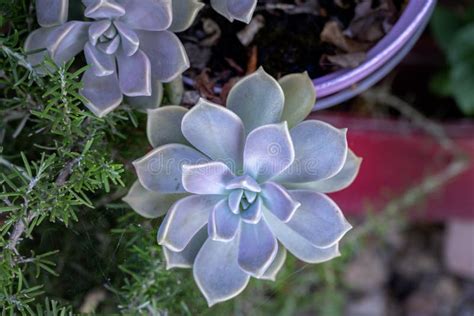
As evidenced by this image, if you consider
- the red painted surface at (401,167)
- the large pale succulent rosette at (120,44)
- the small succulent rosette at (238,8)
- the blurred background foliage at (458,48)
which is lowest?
the red painted surface at (401,167)

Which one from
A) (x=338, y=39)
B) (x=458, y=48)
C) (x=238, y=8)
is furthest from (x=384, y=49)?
(x=458, y=48)

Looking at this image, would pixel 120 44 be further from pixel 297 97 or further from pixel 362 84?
pixel 362 84

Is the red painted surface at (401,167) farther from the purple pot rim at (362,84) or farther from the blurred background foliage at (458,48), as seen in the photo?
the purple pot rim at (362,84)

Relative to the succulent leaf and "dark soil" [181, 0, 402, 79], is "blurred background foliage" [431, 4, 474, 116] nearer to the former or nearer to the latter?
"dark soil" [181, 0, 402, 79]

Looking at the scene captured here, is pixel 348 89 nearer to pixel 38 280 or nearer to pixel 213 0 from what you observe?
pixel 213 0

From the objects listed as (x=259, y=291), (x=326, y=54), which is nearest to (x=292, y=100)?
(x=326, y=54)

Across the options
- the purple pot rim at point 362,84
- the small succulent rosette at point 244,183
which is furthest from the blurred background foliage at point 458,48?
the small succulent rosette at point 244,183
